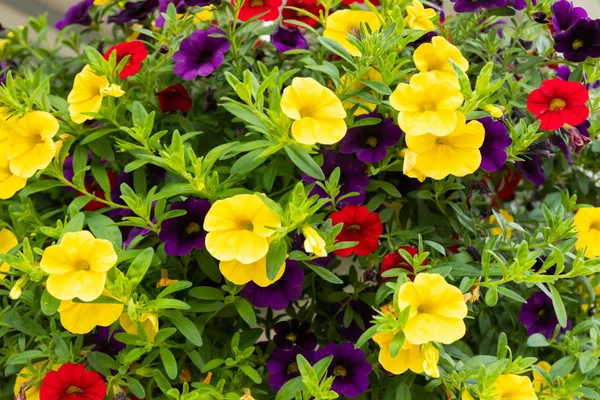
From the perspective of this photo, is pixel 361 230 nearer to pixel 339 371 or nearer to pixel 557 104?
pixel 339 371

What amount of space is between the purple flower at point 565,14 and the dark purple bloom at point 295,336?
0.56 meters

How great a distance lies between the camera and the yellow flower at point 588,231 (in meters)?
→ 0.87

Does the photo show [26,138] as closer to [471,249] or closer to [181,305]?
[181,305]

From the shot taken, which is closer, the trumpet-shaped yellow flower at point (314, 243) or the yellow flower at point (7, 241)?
the trumpet-shaped yellow flower at point (314, 243)

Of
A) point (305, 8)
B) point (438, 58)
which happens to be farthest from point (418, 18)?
point (305, 8)

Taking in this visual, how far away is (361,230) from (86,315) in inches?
13.7

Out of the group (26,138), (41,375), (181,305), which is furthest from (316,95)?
(41,375)

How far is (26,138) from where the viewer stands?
0.80 metres

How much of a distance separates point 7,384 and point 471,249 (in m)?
0.73

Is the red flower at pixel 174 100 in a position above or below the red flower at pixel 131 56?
below

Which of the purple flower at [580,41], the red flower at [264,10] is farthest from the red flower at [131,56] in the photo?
the purple flower at [580,41]

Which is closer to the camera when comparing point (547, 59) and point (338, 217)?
point (338, 217)

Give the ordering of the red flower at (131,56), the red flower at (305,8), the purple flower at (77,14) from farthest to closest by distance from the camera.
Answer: the purple flower at (77,14), the red flower at (305,8), the red flower at (131,56)

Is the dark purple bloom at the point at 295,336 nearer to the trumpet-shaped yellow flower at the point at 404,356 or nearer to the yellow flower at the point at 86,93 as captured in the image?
the trumpet-shaped yellow flower at the point at 404,356
